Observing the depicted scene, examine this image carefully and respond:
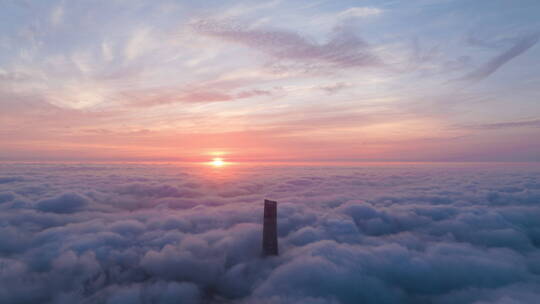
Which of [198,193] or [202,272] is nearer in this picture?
[202,272]

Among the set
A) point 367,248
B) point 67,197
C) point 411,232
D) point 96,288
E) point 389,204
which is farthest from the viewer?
point 67,197

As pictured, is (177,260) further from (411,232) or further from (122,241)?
(411,232)

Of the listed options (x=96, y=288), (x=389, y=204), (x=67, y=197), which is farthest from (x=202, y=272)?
(x=67, y=197)

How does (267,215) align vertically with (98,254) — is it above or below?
above

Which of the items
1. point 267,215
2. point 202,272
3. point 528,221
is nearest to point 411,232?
point 528,221

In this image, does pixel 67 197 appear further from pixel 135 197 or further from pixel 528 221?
pixel 528 221

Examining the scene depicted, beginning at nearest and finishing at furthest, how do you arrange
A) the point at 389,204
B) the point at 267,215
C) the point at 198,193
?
the point at 267,215 < the point at 389,204 < the point at 198,193
